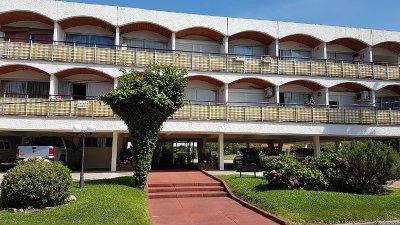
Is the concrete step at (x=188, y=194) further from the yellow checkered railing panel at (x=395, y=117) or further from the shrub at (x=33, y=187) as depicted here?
the yellow checkered railing panel at (x=395, y=117)

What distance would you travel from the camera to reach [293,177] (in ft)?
47.5

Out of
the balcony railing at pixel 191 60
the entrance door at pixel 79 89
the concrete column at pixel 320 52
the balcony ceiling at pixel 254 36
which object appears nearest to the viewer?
the balcony railing at pixel 191 60

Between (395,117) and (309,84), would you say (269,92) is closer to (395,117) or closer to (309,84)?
(309,84)

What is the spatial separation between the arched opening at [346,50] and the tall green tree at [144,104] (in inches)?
626

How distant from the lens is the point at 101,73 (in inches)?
837

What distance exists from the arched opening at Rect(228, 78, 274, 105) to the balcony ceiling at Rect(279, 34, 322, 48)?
12.6 ft

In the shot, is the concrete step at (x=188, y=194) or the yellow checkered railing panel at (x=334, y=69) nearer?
the concrete step at (x=188, y=194)

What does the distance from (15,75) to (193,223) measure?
1650 cm

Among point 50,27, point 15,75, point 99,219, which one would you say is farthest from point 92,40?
point 99,219

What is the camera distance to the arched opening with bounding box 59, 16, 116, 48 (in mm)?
22734

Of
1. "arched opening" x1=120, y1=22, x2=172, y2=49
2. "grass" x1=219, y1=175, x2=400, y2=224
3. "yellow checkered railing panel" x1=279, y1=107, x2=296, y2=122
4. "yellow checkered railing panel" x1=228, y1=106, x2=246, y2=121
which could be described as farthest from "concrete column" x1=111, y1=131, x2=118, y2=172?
"yellow checkered railing panel" x1=279, y1=107, x2=296, y2=122

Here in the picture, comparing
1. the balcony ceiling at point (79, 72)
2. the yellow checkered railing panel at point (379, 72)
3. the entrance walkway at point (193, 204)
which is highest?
the yellow checkered railing panel at point (379, 72)

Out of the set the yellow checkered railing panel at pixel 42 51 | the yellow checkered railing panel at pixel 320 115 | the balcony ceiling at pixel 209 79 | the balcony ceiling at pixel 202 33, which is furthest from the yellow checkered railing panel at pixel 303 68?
the yellow checkered railing panel at pixel 42 51

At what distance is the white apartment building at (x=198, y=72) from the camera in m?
20.3
